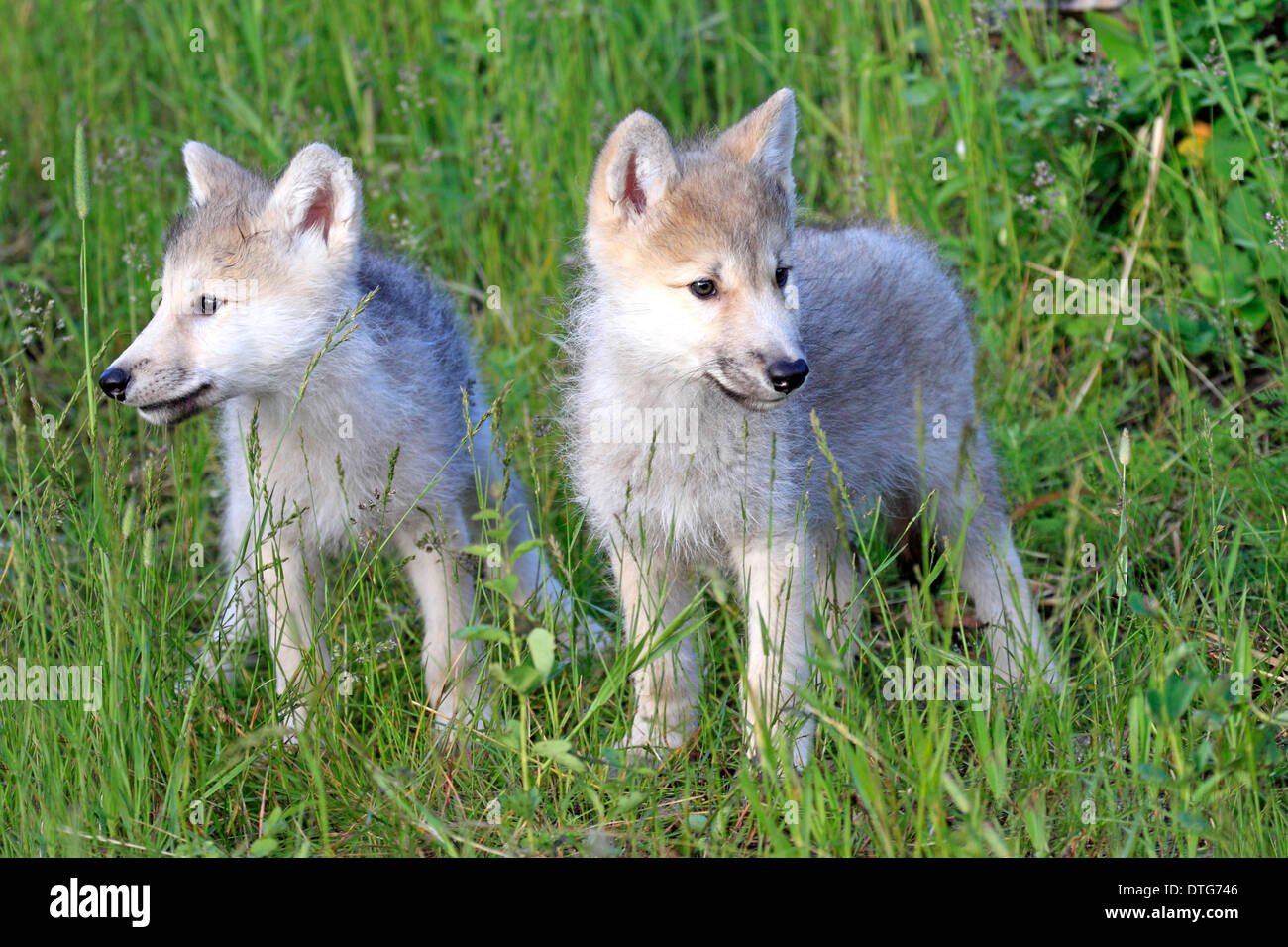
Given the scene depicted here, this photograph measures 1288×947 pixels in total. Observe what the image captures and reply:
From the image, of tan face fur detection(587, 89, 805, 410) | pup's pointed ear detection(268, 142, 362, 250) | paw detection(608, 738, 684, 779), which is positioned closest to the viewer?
paw detection(608, 738, 684, 779)

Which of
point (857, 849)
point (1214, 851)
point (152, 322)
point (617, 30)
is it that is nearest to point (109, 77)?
point (617, 30)

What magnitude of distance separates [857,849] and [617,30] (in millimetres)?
4941

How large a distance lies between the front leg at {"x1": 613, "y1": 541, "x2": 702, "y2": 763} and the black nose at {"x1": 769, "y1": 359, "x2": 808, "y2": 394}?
2.54 ft

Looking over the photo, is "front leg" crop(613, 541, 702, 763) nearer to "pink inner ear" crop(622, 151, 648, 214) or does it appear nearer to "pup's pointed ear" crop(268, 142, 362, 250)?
"pink inner ear" crop(622, 151, 648, 214)

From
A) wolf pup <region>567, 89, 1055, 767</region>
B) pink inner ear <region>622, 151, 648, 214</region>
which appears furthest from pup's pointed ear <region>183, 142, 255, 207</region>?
pink inner ear <region>622, 151, 648, 214</region>

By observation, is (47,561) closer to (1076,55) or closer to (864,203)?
(864,203)

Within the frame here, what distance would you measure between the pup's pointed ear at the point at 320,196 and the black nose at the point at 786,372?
165 cm

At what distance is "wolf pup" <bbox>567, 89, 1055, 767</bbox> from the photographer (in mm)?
3908

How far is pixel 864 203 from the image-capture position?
6461 mm

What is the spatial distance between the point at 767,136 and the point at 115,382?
2.18 metres

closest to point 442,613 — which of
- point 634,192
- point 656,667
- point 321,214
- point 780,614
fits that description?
point 656,667

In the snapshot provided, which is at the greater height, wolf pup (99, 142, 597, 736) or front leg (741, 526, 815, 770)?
wolf pup (99, 142, 597, 736)

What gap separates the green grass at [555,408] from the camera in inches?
138

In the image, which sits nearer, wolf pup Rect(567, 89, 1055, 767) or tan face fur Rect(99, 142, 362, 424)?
wolf pup Rect(567, 89, 1055, 767)
